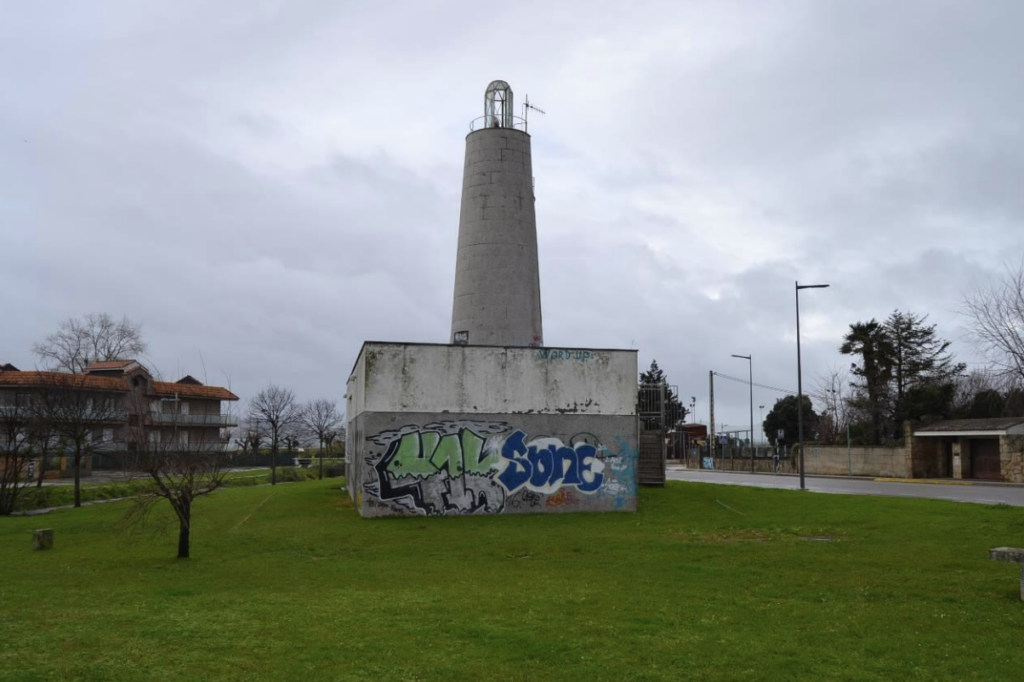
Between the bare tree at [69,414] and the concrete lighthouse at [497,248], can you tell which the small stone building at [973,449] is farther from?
the bare tree at [69,414]

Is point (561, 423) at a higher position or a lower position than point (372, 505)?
higher

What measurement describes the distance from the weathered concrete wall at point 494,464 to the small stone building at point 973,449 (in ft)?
89.9

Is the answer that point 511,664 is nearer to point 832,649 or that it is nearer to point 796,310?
point 832,649

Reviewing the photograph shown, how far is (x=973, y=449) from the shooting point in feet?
149

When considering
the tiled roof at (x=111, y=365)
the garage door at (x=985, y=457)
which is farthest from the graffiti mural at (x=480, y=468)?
the tiled roof at (x=111, y=365)

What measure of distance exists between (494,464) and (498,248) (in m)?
7.29

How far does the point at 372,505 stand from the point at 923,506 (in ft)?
52.1

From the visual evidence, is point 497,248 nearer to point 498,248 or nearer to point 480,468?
point 498,248

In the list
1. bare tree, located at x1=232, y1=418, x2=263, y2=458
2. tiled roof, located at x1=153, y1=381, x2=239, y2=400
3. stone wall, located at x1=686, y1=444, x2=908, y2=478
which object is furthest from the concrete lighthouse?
tiled roof, located at x1=153, y1=381, x2=239, y2=400

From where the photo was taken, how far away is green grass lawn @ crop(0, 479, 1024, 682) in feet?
26.4

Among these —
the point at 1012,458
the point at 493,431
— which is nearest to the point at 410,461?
the point at 493,431

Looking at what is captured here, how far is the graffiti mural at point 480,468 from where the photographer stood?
23.5 metres

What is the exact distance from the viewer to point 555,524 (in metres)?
21.7

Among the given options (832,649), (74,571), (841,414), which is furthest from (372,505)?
(841,414)
